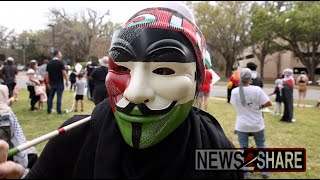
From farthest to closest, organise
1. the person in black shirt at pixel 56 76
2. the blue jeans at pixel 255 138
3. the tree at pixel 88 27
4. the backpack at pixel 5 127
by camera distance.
Answer: the person in black shirt at pixel 56 76 < the blue jeans at pixel 255 138 < the backpack at pixel 5 127 < the tree at pixel 88 27

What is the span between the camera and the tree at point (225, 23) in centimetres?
2947

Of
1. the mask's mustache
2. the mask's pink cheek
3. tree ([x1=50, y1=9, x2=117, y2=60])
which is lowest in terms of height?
the mask's mustache

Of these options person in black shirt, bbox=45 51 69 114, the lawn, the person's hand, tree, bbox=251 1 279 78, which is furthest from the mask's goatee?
tree, bbox=251 1 279 78

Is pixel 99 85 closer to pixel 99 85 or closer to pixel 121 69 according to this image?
pixel 99 85

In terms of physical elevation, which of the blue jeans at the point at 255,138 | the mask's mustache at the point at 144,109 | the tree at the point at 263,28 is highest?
the tree at the point at 263,28

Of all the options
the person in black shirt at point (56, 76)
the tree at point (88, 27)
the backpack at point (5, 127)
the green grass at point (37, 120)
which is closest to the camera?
the tree at point (88, 27)

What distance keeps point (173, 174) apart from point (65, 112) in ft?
22.9

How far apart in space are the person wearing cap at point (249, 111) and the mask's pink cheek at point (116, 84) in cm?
311

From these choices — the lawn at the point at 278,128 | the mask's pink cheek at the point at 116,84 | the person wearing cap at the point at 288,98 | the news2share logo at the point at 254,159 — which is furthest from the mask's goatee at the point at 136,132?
the person wearing cap at the point at 288,98

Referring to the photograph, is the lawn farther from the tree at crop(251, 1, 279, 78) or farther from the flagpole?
the tree at crop(251, 1, 279, 78)

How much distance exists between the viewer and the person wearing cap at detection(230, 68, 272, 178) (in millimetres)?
4100

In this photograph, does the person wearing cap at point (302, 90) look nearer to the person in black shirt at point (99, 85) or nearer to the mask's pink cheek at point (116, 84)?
the mask's pink cheek at point (116, 84)

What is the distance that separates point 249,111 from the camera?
422 cm

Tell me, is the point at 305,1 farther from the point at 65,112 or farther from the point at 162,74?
the point at 162,74
